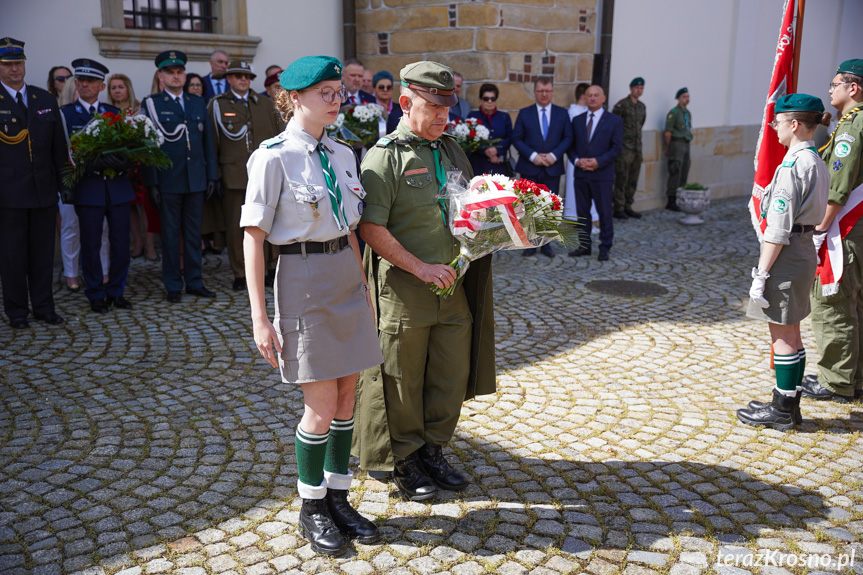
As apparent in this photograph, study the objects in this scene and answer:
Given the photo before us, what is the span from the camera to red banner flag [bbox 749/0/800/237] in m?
5.20

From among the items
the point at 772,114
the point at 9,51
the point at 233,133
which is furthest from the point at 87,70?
the point at 772,114

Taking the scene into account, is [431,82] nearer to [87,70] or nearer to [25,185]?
[25,185]

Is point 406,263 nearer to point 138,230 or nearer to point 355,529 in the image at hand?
point 355,529

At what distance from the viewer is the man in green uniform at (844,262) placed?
512 cm

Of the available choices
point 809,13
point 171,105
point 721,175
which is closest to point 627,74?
point 721,175

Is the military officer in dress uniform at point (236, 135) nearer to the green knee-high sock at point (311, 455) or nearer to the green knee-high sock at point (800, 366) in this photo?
the green knee-high sock at point (311, 455)

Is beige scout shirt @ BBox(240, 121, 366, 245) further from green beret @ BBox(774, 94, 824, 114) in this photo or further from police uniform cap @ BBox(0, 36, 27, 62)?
police uniform cap @ BBox(0, 36, 27, 62)

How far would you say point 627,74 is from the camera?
544 inches

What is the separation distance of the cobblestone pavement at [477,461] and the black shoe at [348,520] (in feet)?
0.20

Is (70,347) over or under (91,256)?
under

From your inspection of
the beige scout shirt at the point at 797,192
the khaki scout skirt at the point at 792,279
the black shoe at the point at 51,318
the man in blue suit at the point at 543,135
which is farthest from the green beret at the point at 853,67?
the black shoe at the point at 51,318

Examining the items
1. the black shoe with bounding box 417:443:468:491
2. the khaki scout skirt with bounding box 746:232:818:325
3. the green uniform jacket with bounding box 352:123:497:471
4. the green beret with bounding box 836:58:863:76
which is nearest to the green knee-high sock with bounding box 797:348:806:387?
the khaki scout skirt with bounding box 746:232:818:325

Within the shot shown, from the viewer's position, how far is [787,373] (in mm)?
4887

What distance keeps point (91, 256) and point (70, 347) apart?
4.47ft
